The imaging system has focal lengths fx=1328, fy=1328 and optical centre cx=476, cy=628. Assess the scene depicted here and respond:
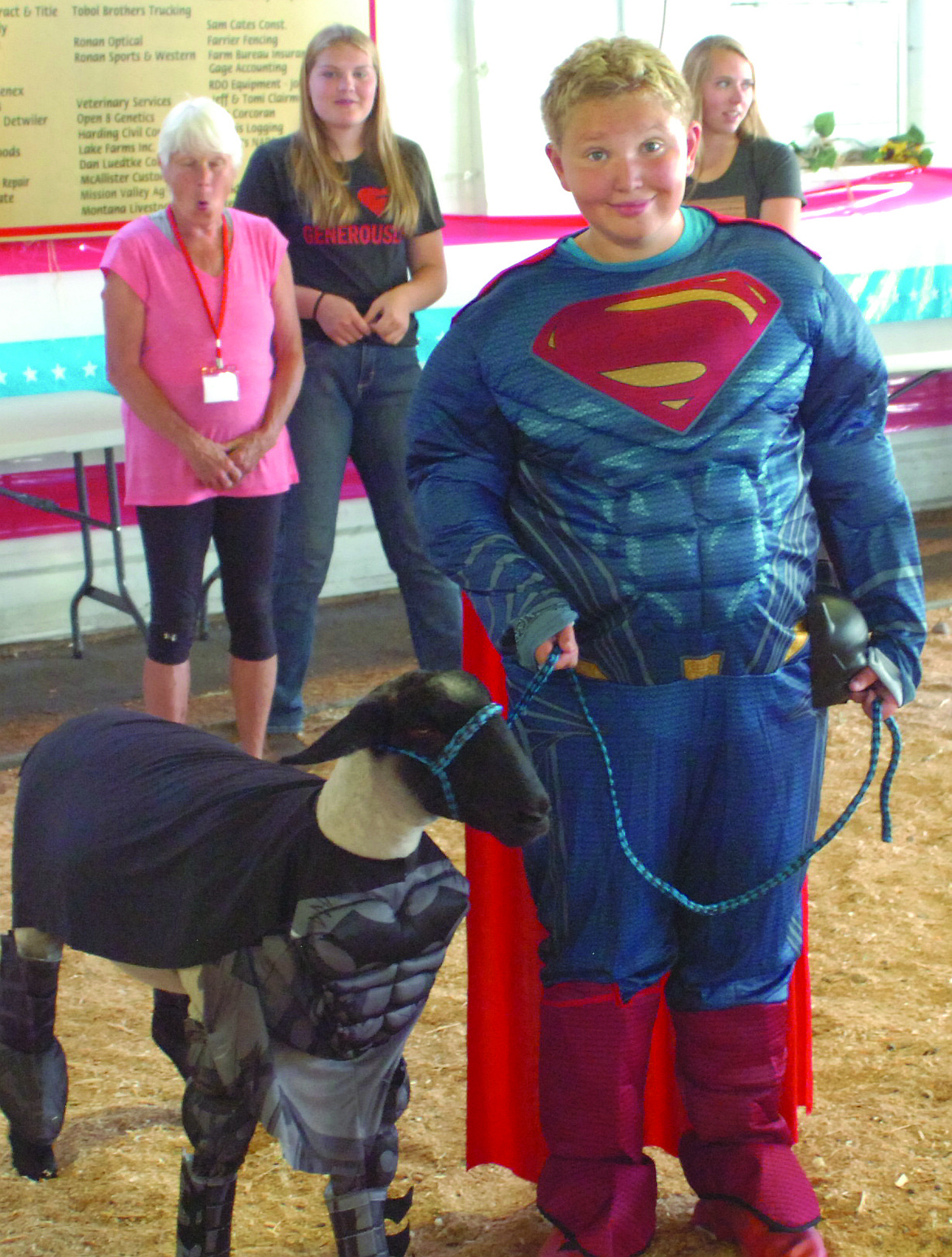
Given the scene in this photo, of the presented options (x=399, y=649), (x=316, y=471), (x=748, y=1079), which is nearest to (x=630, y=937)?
(x=748, y=1079)

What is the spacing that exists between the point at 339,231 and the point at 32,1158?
2565 millimetres

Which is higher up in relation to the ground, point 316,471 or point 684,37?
point 684,37

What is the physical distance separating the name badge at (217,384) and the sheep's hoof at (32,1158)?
1.78 m

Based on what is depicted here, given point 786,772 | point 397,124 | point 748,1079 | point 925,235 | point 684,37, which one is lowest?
point 748,1079

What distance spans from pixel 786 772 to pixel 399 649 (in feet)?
11.3

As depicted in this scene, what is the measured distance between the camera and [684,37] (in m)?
6.10

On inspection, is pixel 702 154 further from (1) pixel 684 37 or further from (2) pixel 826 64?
(2) pixel 826 64

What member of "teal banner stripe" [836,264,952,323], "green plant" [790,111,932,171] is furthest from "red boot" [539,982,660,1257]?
"green plant" [790,111,932,171]

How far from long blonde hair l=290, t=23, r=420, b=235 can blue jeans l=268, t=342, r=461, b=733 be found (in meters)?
0.37

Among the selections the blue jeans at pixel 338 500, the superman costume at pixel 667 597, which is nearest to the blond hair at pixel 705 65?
the blue jeans at pixel 338 500

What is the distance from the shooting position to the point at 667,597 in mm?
1655

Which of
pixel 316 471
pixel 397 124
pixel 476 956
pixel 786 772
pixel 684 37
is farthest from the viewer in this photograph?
pixel 684 37

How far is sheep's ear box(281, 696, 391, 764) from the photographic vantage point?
1487 mm

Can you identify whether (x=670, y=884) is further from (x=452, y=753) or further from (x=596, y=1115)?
(x=452, y=753)
